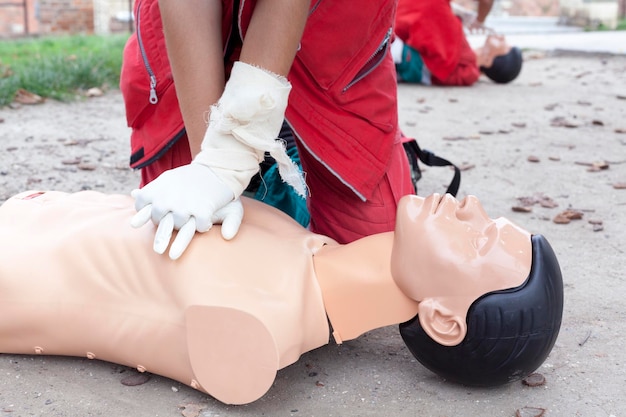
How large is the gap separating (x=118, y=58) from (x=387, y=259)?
3507mm

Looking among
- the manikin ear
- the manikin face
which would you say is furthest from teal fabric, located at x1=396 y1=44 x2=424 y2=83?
the manikin ear

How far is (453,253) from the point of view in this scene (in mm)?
1395

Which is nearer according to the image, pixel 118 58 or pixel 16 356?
pixel 16 356

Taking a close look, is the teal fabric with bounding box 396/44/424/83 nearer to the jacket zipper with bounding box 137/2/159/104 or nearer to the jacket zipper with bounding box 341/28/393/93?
the jacket zipper with bounding box 341/28/393/93

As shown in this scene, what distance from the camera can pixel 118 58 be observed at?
15.1 ft

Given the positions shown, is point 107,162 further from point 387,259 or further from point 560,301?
point 560,301

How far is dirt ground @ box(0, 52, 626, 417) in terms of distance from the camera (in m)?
1.42

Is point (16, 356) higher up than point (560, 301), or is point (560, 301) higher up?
point (560, 301)

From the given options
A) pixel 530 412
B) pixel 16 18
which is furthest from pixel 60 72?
pixel 16 18

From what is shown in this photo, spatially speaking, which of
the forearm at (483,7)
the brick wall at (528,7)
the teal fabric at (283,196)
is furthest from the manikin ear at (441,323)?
the brick wall at (528,7)

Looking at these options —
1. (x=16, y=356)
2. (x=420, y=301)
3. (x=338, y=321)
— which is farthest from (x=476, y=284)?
(x=16, y=356)

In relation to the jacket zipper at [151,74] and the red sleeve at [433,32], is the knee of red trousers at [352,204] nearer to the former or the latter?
the jacket zipper at [151,74]

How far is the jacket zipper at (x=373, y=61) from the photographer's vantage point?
186cm

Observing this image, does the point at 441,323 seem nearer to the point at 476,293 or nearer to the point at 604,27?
the point at 476,293
